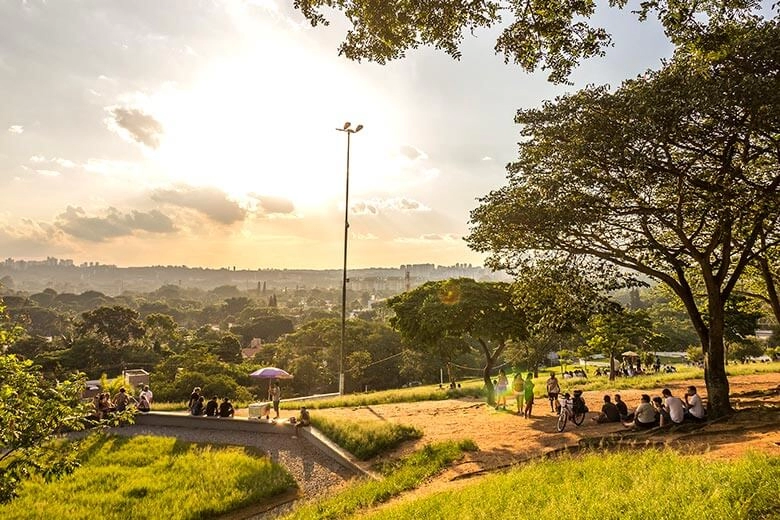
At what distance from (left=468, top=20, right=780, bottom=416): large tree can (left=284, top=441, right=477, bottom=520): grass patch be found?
686cm

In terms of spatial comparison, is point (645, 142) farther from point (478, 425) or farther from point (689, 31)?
point (478, 425)

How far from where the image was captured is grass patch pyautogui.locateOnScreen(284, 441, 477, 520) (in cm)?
1006

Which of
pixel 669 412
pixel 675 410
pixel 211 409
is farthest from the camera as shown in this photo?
pixel 211 409

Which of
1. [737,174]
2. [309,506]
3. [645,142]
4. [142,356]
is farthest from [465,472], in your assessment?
[142,356]

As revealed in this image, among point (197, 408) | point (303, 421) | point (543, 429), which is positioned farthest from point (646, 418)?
point (197, 408)

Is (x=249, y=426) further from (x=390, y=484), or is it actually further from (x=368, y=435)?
(x=390, y=484)

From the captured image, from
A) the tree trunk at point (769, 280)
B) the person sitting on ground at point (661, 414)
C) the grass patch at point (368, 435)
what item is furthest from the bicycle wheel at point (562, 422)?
the tree trunk at point (769, 280)

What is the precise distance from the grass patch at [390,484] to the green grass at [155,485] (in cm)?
262

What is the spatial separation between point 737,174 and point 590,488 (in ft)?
30.3

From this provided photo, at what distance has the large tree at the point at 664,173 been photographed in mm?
10703

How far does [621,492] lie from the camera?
24.3ft

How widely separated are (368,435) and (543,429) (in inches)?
227

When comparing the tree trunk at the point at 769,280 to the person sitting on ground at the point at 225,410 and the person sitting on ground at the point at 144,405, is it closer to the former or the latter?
the person sitting on ground at the point at 225,410

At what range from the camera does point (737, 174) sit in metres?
12.0
